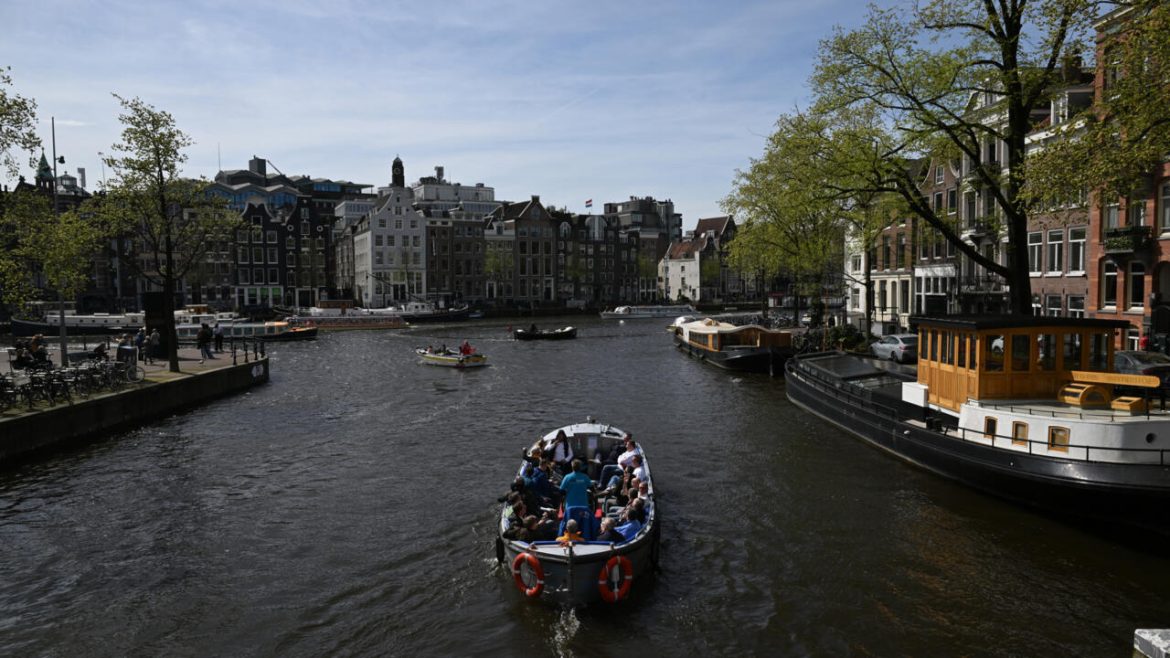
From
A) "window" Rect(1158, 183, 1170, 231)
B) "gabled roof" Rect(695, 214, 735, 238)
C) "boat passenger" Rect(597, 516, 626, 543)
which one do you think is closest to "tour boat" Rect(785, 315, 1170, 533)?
"boat passenger" Rect(597, 516, 626, 543)

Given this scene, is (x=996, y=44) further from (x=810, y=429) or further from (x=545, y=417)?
(x=545, y=417)

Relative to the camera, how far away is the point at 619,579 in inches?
526

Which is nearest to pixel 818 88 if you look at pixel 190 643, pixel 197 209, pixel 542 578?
pixel 542 578

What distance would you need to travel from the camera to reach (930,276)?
56562 mm

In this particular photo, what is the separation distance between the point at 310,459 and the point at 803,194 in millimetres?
20306

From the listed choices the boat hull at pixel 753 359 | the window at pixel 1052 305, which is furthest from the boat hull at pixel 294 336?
the window at pixel 1052 305

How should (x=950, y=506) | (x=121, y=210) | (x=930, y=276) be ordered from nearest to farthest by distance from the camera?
(x=950, y=506), (x=121, y=210), (x=930, y=276)

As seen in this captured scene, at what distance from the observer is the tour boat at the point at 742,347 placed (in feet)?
152

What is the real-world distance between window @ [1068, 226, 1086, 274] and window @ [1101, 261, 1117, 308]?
2.35 metres

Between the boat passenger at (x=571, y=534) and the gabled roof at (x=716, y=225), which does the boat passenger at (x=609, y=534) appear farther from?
the gabled roof at (x=716, y=225)

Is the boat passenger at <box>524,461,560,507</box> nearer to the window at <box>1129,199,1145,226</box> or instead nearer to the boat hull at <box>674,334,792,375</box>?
the boat hull at <box>674,334,792,375</box>

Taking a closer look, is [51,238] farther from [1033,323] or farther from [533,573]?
[1033,323]

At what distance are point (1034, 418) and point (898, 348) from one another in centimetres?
2056

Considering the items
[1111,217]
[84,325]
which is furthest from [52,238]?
[84,325]
